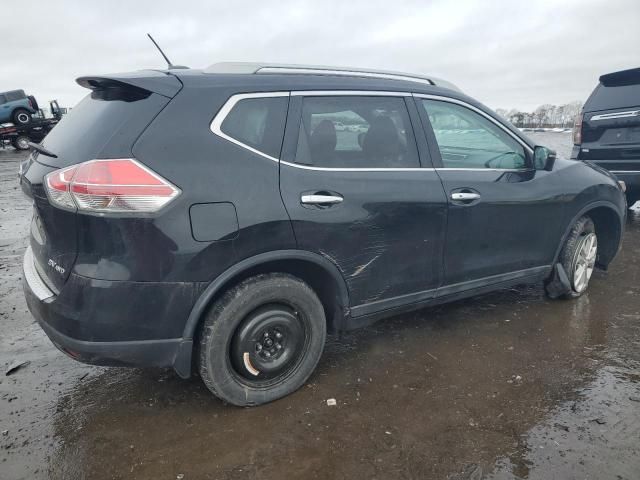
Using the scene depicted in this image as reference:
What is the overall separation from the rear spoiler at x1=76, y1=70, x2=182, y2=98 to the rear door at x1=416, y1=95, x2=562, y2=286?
5.26ft

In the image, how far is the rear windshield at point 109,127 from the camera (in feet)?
7.29

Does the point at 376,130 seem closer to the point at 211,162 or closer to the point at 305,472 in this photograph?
the point at 211,162

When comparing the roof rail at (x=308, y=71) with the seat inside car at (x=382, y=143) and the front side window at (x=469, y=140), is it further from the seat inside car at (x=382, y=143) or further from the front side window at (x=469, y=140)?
the seat inside car at (x=382, y=143)

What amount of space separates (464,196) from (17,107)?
2573 cm

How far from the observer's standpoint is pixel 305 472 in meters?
2.18

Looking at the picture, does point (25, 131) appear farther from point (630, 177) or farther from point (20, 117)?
point (630, 177)

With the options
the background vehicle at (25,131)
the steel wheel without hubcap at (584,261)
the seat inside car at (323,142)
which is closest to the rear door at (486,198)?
the steel wheel without hubcap at (584,261)

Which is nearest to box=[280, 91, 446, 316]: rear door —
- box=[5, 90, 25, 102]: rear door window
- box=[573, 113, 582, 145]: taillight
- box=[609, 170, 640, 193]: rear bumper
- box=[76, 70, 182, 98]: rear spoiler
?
box=[76, 70, 182, 98]: rear spoiler

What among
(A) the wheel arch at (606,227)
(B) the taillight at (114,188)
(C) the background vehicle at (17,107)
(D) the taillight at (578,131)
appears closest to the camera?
(B) the taillight at (114,188)

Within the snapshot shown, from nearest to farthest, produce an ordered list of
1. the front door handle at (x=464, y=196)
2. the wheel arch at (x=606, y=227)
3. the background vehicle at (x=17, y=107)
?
the front door handle at (x=464, y=196) < the wheel arch at (x=606, y=227) < the background vehicle at (x=17, y=107)

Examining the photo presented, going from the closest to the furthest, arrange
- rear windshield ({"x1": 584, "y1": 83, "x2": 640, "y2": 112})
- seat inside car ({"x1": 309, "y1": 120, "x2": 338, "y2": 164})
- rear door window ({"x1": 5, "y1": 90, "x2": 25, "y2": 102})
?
seat inside car ({"x1": 309, "y1": 120, "x2": 338, "y2": 164}), rear windshield ({"x1": 584, "y1": 83, "x2": 640, "y2": 112}), rear door window ({"x1": 5, "y1": 90, "x2": 25, "y2": 102})

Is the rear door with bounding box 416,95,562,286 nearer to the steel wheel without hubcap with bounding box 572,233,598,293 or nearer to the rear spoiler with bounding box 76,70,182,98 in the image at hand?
the steel wheel without hubcap with bounding box 572,233,598,293

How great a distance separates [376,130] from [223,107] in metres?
1.01

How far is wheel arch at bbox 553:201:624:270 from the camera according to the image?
13.8 ft
